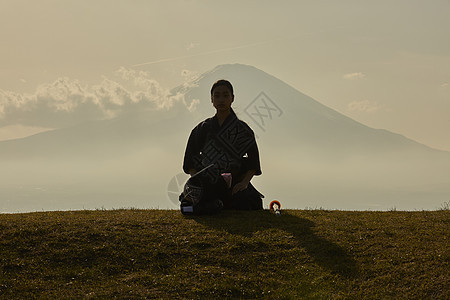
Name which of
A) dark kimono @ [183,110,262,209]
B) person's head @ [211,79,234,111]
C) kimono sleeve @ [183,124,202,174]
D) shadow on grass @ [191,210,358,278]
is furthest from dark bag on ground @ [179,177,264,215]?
person's head @ [211,79,234,111]

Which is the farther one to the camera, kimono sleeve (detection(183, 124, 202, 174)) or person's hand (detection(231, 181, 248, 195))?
kimono sleeve (detection(183, 124, 202, 174))

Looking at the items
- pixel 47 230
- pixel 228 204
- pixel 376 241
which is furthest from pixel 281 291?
pixel 47 230

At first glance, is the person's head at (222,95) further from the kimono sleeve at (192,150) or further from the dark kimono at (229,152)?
the kimono sleeve at (192,150)

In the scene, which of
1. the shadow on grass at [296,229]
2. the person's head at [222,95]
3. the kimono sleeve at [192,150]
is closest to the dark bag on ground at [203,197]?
the shadow on grass at [296,229]

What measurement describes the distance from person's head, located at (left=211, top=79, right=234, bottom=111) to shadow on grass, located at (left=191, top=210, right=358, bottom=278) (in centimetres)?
229

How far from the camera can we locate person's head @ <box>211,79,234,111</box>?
989 cm

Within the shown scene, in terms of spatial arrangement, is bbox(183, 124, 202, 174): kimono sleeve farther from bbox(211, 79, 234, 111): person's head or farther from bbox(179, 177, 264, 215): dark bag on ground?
bbox(211, 79, 234, 111): person's head

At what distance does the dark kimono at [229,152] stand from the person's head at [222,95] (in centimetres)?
34

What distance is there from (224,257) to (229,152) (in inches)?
119

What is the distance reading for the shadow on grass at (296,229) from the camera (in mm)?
7340

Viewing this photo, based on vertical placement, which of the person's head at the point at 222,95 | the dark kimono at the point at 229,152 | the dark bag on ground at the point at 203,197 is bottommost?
the dark bag on ground at the point at 203,197

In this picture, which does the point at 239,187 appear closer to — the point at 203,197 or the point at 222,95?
the point at 203,197

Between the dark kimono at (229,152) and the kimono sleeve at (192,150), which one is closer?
the dark kimono at (229,152)

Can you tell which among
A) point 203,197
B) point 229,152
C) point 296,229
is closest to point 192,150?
point 229,152
